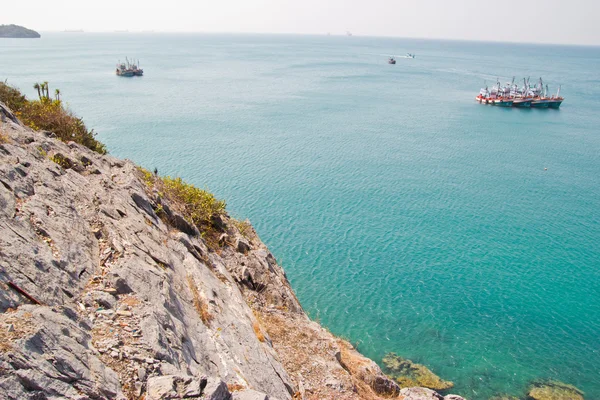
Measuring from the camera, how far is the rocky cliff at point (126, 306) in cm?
1085

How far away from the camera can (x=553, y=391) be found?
3303 cm

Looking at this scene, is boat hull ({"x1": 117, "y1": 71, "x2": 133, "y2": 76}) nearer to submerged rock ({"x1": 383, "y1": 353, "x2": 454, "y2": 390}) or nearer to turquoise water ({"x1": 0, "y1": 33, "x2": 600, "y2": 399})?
turquoise water ({"x1": 0, "y1": 33, "x2": 600, "y2": 399})

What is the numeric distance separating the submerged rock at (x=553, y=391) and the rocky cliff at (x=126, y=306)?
53.5 ft

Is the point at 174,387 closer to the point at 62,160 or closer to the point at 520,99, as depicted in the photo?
the point at 62,160

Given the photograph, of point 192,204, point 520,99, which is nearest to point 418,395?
point 192,204

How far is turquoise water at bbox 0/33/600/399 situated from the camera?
38.5 metres

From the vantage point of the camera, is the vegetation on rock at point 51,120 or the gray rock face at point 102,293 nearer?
the gray rock face at point 102,293

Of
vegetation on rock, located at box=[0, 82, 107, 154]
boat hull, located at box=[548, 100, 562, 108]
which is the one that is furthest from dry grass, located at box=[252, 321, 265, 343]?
boat hull, located at box=[548, 100, 562, 108]

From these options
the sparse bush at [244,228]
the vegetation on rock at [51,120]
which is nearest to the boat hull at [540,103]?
the sparse bush at [244,228]

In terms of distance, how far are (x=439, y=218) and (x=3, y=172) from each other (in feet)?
174

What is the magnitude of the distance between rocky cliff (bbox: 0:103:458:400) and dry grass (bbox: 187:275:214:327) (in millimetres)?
61

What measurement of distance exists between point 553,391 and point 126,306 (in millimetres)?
33943

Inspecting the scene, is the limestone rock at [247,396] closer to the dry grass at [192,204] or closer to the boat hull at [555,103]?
the dry grass at [192,204]

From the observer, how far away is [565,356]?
120 feet
